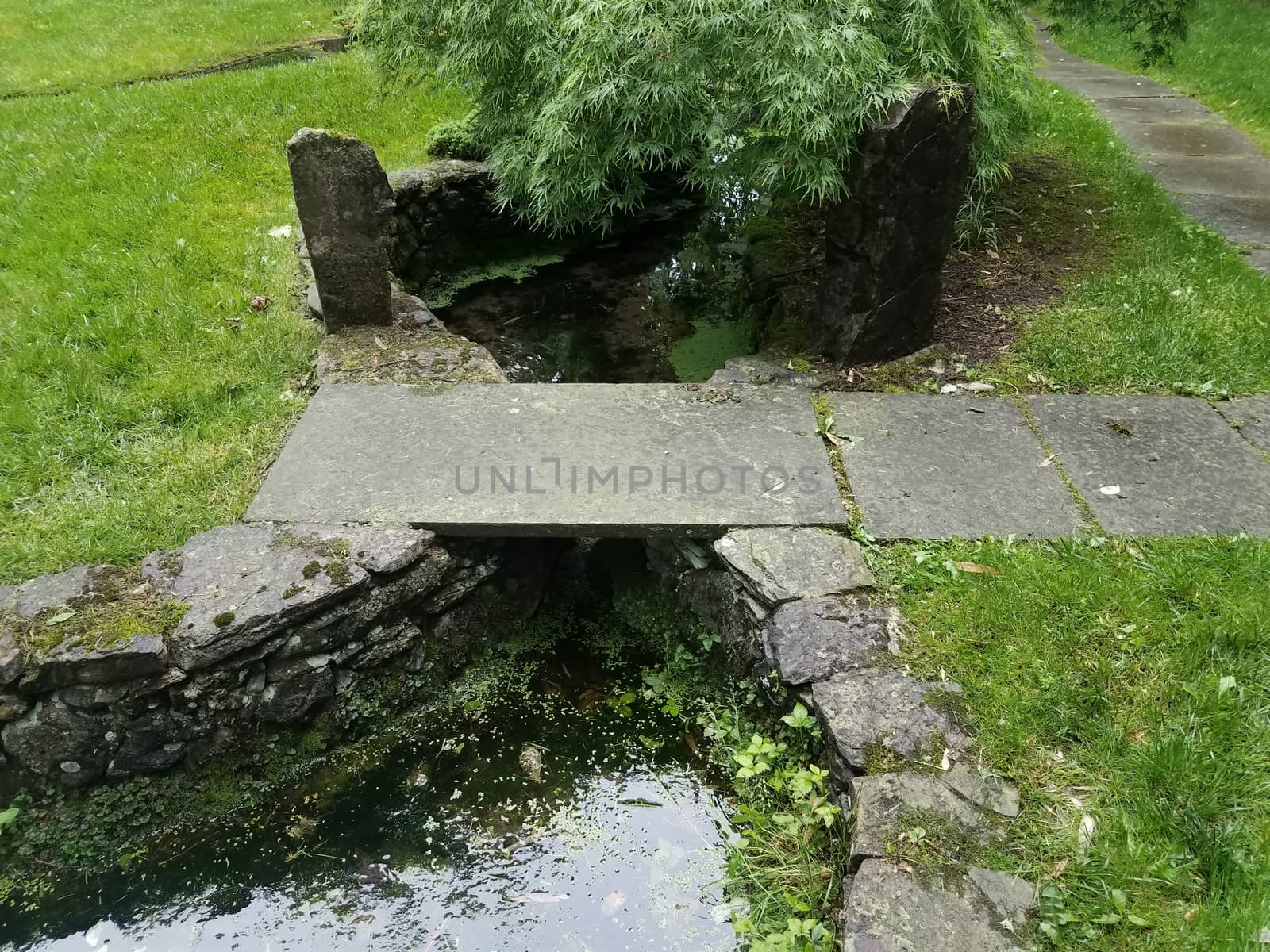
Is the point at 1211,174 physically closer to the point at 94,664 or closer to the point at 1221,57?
the point at 1221,57

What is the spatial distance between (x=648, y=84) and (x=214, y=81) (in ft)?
18.4

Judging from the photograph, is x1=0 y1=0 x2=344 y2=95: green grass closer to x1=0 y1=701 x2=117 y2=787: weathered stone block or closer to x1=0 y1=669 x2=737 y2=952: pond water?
x1=0 y1=701 x2=117 y2=787: weathered stone block

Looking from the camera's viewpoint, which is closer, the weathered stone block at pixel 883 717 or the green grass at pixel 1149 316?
the weathered stone block at pixel 883 717

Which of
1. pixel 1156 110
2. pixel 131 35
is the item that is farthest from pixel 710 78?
pixel 131 35

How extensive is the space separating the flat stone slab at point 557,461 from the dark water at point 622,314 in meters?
1.21

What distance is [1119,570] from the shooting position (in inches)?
106

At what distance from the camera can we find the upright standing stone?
3.53 meters

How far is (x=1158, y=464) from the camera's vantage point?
3.16 meters

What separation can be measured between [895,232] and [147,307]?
3657mm

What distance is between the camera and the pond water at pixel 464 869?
2311 mm

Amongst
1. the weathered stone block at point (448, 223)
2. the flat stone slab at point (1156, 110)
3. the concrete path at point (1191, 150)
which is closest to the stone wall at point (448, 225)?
the weathered stone block at point (448, 223)

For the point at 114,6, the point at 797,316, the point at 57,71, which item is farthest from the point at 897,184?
the point at 114,6

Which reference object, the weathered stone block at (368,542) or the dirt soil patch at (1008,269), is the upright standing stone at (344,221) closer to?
the weathered stone block at (368,542)

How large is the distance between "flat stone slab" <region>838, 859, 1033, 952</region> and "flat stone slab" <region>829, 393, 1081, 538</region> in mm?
1186
